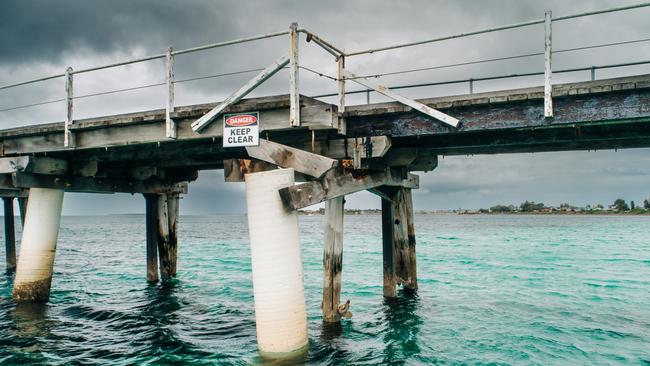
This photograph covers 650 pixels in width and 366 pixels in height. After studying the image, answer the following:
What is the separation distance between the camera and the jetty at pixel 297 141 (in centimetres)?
743

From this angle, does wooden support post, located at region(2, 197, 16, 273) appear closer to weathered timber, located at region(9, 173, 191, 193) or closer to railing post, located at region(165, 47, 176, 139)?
weathered timber, located at region(9, 173, 191, 193)

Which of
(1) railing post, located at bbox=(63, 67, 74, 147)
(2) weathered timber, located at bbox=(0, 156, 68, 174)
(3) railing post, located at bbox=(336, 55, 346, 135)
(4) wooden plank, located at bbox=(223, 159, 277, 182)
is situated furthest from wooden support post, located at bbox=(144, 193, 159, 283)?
(3) railing post, located at bbox=(336, 55, 346, 135)

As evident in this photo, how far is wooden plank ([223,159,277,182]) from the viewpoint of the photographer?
26.1ft

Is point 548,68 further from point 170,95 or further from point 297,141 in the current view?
point 170,95

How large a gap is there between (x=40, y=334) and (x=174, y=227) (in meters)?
6.97

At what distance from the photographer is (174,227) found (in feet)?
55.5

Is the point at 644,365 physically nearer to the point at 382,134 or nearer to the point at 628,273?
the point at 382,134

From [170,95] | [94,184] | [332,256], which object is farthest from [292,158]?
[94,184]

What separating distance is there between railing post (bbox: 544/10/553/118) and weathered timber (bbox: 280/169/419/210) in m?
3.59

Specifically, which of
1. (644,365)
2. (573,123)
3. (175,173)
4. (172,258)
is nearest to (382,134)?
(573,123)

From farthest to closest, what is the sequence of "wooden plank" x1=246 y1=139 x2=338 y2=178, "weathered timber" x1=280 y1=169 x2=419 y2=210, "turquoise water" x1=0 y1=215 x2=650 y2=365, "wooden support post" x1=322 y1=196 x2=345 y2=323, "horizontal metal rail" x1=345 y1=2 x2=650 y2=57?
"wooden support post" x1=322 y1=196 x2=345 y2=323 → "turquoise water" x1=0 y1=215 x2=650 y2=365 → "wooden plank" x1=246 y1=139 x2=338 y2=178 → "weathered timber" x1=280 y1=169 x2=419 y2=210 → "horizontal metal rail" x1=345 y1=2 x2=650 y2=57

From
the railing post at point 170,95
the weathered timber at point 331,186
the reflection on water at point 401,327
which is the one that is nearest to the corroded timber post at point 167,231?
the railing post at point 170,95

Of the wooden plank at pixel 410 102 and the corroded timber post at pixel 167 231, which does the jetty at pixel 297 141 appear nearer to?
the wooden plank at pixel 410 102

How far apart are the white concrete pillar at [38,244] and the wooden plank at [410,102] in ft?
30.3
